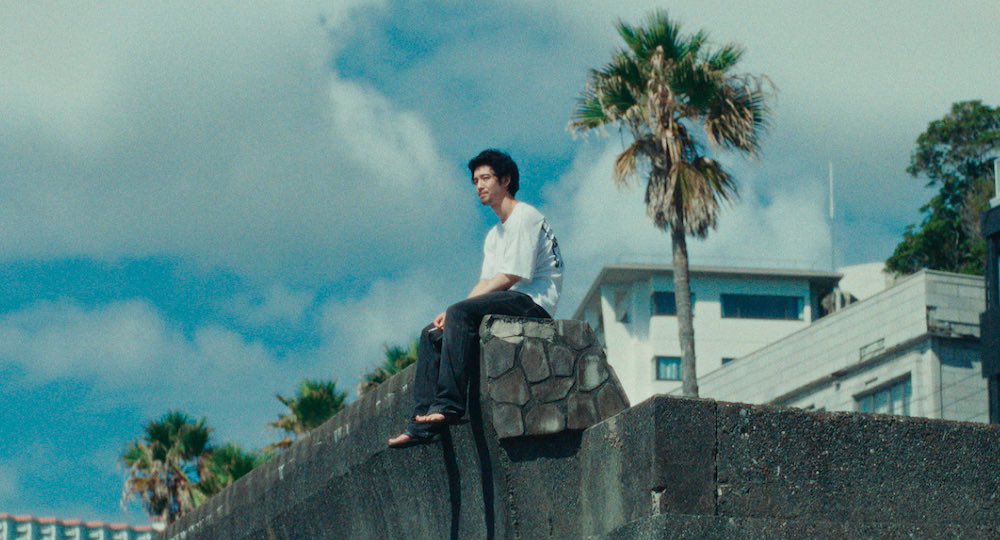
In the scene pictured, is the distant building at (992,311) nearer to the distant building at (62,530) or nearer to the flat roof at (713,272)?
Result: the distant building at (62,530)

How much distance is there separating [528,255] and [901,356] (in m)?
31.1

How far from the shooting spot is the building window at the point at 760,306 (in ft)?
209

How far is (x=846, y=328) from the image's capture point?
39.3 meters

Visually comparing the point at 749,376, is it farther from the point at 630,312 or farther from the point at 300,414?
the point at 630,312

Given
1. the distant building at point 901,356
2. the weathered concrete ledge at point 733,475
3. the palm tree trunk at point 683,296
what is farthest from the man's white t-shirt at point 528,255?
the distant building at point 901,356

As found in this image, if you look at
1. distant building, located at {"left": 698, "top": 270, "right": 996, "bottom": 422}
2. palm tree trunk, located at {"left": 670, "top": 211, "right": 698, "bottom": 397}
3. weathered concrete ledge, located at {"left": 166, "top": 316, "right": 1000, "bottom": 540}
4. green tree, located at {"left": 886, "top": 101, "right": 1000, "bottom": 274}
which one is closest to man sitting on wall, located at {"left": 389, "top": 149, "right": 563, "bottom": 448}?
weathered concrete ledge, located at {"left": 166, "top": 316, "right": 1000, "bottom": 540}

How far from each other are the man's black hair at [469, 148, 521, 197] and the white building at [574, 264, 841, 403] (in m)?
55.1

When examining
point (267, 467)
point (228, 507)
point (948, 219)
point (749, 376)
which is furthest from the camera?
point (948, 219)

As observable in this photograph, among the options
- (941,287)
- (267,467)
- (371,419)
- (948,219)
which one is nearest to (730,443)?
(371,419)

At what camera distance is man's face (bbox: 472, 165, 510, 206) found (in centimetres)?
794

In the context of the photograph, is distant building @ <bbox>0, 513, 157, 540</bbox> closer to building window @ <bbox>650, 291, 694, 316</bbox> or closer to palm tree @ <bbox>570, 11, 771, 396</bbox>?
palm tree @ <bbox>570, 11, 771, 396</bbox>

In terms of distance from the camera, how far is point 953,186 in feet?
191

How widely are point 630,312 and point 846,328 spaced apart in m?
25.7

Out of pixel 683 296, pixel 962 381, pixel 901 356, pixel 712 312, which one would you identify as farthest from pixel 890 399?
pixel 712 312
